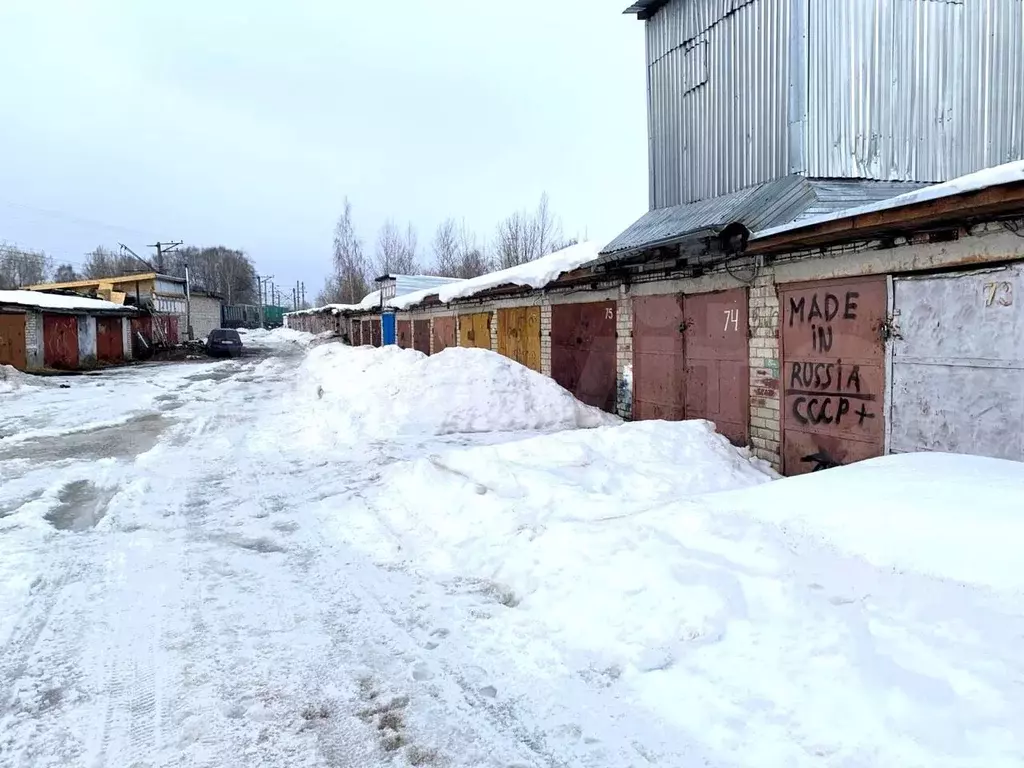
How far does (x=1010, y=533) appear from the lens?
3244 mm

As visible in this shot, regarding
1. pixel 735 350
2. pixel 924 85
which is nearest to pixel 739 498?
pixel 735 350

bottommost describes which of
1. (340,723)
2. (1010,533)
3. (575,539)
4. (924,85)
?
(340,723)

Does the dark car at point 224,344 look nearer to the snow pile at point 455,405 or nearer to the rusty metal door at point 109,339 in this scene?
the rusty metal door at point 109,339

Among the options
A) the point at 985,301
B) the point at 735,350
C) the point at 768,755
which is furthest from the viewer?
the point at 735,350

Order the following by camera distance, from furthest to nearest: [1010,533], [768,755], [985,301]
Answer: [985,301] < [1010,533] < [768,755]

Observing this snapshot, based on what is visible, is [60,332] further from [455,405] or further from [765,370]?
[765,370]

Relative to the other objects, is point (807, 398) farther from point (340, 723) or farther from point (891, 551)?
point (340, 723)

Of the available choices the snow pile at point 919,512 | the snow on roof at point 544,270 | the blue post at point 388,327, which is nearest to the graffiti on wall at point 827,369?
the snow pile at point 919,512

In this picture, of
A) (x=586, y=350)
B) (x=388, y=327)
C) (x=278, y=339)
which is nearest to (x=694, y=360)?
(x=586, y=350)

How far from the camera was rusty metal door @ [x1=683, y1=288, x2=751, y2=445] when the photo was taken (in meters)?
8.46

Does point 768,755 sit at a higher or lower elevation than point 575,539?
lower

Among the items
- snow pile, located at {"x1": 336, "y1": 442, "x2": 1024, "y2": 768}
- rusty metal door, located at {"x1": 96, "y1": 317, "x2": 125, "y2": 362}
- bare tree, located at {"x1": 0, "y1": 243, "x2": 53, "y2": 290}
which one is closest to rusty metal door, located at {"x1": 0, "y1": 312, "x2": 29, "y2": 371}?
rusty metal door, located at {"x1": 96, "y1": 317, "x2": 125, "y2": 362}

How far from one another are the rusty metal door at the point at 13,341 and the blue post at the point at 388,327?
14316mm

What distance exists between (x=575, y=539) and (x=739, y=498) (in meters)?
1.29
